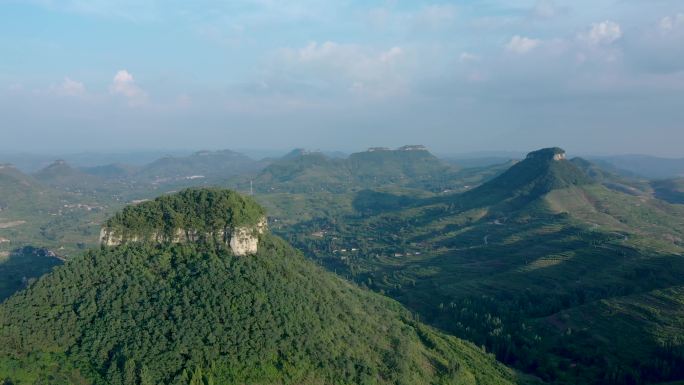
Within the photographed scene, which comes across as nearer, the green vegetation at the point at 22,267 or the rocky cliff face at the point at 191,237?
the rocky cliff face at the point at 191,237

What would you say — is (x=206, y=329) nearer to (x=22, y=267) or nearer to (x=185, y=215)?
(x=185, y=215)

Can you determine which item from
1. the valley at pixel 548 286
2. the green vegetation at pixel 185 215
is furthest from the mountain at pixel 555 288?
the green vegetation at pixel 185 215

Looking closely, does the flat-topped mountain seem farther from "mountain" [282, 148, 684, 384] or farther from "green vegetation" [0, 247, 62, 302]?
"mountain" [282, 148, 684, 384]

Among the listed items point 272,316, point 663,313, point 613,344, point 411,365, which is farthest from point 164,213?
point 663,313

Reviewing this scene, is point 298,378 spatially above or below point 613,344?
above

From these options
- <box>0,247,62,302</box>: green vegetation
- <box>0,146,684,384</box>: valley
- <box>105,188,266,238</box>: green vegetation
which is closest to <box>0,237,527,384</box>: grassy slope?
<box>0,146,684,384</box>: valley

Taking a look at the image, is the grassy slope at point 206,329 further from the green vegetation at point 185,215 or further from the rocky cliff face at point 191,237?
the green vegetation at point 185,215

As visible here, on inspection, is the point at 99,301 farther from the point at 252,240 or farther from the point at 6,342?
the point at 252,240
